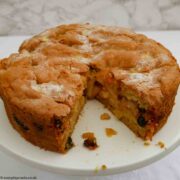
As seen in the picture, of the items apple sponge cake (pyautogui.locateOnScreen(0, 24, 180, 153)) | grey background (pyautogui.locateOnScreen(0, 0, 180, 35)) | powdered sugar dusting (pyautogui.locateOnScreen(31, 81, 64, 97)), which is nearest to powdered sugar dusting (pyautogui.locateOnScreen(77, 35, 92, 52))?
apple sponge cake (pyautogui.locateOnScreen(0, 24, 180, 153))

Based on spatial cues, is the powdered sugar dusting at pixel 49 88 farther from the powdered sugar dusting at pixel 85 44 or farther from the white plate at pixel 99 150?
the powdered sugar dusting at pixel 85 44

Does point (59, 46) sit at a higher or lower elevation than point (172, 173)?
higher

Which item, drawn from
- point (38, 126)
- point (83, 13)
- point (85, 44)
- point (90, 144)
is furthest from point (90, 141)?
point (83, 13)

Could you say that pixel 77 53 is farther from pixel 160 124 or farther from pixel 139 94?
pixel 160 124

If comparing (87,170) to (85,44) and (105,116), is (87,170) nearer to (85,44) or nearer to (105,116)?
(105,116)

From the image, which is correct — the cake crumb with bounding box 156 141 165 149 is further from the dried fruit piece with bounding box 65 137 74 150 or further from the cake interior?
the dried fruit piece with bounding box 65 137 74 150

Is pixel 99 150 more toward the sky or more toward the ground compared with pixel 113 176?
more toward the sky

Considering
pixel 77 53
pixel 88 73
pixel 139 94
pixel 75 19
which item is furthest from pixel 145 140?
pixel 75 19
